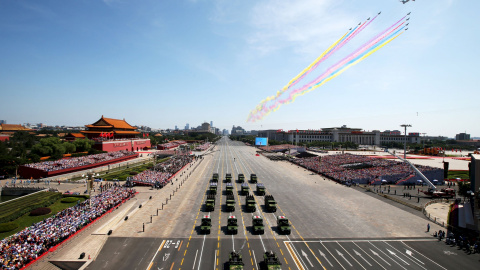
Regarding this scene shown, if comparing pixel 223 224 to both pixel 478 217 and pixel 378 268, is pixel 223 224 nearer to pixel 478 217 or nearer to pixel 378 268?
pixel 378 268

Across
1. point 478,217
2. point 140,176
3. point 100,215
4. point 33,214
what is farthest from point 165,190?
point 478,217

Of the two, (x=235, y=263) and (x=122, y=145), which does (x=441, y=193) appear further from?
(x=122, y=145)

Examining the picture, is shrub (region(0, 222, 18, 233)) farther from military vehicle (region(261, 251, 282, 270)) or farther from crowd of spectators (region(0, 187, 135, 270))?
military vehicle (region(261, 251, 282, 270))

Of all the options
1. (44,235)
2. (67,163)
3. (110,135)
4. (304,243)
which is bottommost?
(304,243)

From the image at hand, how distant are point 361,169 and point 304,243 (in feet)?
160

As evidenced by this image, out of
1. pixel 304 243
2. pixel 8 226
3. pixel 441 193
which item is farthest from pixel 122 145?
pixel 441 193

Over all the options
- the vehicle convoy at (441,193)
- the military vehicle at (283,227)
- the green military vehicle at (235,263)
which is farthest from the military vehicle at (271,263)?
the vehicle convoy at (441,193)

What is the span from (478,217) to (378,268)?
17515mm

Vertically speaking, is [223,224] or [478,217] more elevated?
[478,217]

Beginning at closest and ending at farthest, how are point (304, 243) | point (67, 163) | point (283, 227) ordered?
point (304, 243) → point (283, 227) → point (67, 163)

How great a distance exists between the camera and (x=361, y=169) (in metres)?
66.6

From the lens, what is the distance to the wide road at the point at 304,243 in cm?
2116

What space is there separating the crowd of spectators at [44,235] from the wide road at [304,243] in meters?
4.67

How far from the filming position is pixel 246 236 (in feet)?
86.3
